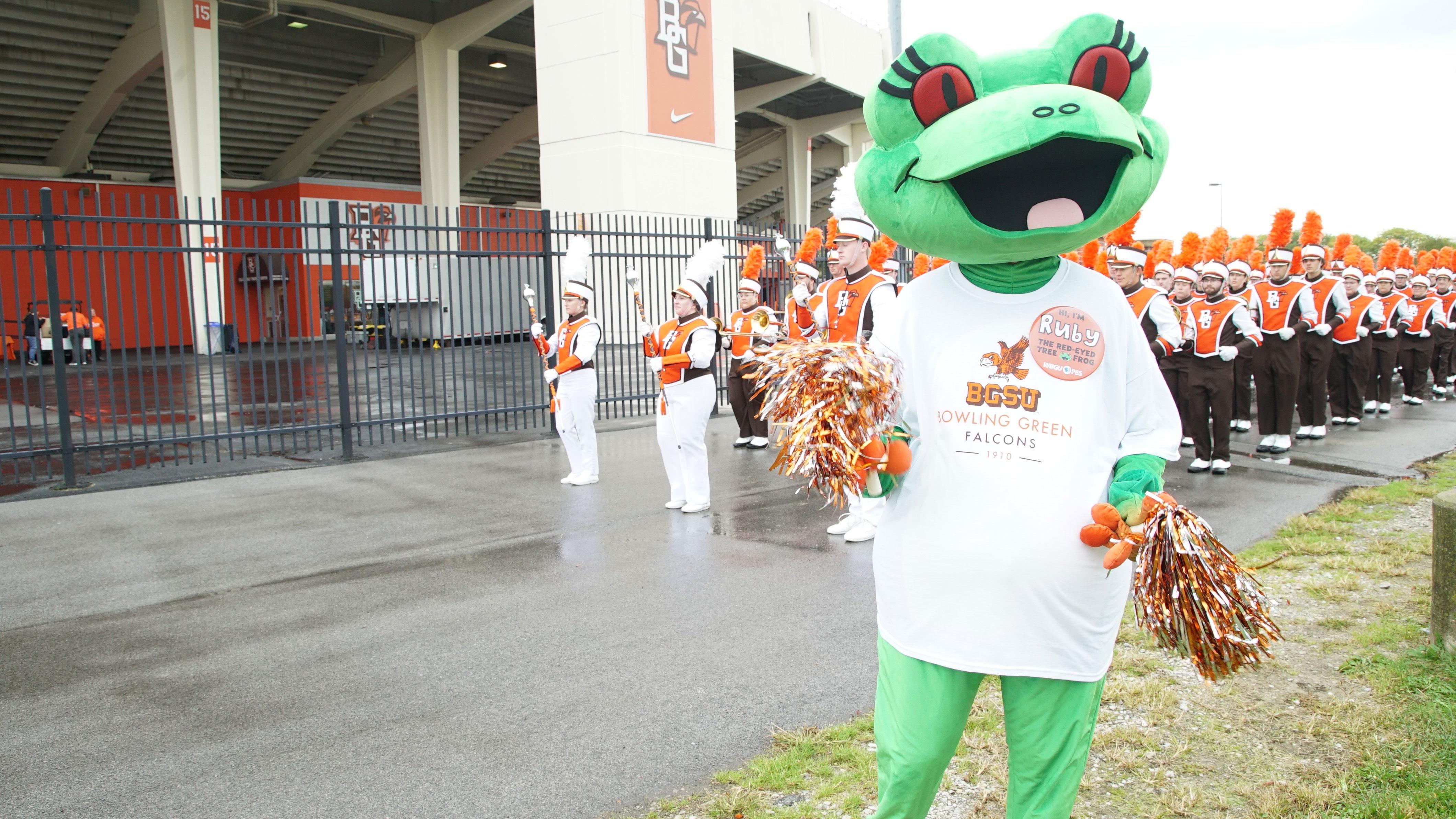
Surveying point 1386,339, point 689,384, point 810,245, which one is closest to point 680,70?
point 1386,339

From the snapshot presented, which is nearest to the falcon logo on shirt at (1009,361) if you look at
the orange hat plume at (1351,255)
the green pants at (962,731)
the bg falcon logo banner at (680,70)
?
the green pants at (962,731)

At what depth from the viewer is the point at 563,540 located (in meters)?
7.19

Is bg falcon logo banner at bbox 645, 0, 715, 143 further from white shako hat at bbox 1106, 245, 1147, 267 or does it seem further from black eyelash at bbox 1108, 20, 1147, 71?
black eyelash at bbox 1108, 20, 1147, 71

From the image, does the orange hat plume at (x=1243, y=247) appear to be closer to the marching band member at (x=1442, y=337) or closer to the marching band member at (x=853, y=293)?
the marching band member at (x=853, y=293)

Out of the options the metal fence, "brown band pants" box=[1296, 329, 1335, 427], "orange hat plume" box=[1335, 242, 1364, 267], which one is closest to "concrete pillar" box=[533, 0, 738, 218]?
the metal fence

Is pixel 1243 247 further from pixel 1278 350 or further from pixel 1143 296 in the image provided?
pixel 1143 296

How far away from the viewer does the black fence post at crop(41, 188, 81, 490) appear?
877cm

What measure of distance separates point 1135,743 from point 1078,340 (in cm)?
203

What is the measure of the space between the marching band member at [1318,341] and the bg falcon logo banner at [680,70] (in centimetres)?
1627

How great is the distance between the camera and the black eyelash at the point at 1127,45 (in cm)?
246

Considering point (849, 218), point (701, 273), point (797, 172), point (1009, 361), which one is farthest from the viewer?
point (797, 172)

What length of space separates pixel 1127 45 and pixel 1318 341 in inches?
407

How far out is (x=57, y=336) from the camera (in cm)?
881

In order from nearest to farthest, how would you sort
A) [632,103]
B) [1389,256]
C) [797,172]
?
[1389,256] → [632,103] → [797,172]
